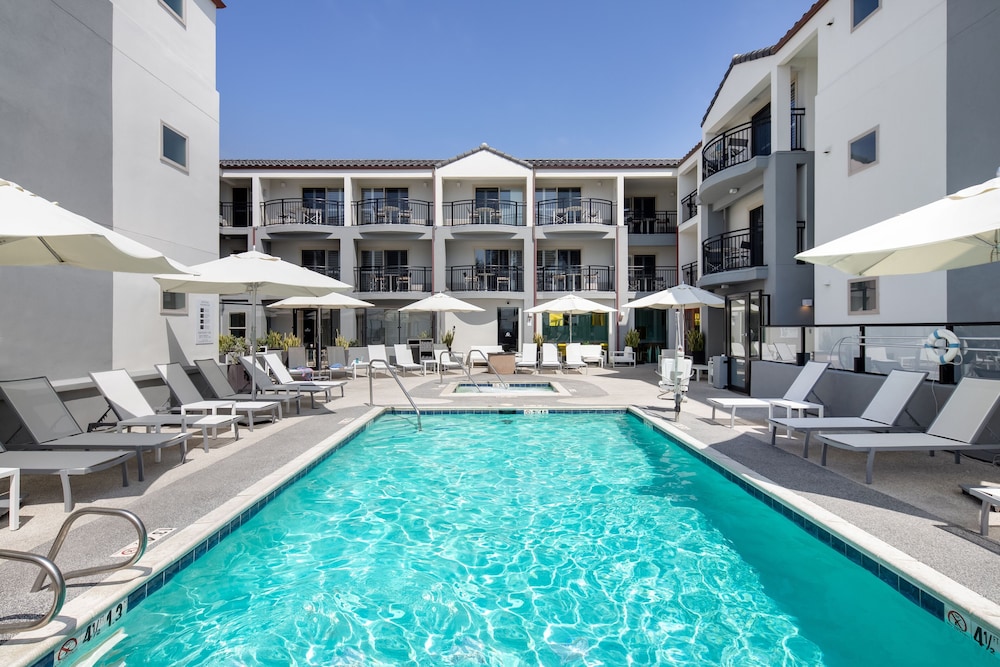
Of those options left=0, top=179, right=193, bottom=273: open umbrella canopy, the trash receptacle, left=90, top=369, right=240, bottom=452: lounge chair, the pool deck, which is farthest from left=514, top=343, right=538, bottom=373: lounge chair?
left=0, top=179, right=193, bottom=273: open umbrella canopy

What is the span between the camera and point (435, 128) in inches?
1056

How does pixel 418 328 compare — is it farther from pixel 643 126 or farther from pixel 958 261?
pixel 958 261

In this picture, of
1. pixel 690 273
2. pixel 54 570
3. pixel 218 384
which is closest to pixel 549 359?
pixel 690 273

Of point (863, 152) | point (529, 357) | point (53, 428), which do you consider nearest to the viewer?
point (53, 428)

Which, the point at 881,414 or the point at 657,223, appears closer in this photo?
the point at 881,414

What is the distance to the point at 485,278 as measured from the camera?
2295 centimetres

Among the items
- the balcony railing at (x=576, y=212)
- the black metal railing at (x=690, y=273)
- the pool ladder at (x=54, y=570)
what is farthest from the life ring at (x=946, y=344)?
the balcony railing at (x=576, y=212)

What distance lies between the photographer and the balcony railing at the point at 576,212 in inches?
906

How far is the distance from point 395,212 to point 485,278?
5140 mm

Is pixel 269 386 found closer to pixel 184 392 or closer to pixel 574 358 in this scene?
pixel 184 392

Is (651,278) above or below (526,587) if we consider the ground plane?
above

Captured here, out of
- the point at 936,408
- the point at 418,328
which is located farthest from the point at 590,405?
the point at 418,328

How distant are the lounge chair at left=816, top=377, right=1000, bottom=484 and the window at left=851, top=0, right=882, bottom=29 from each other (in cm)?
889

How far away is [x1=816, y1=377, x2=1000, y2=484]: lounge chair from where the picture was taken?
5039 mm
